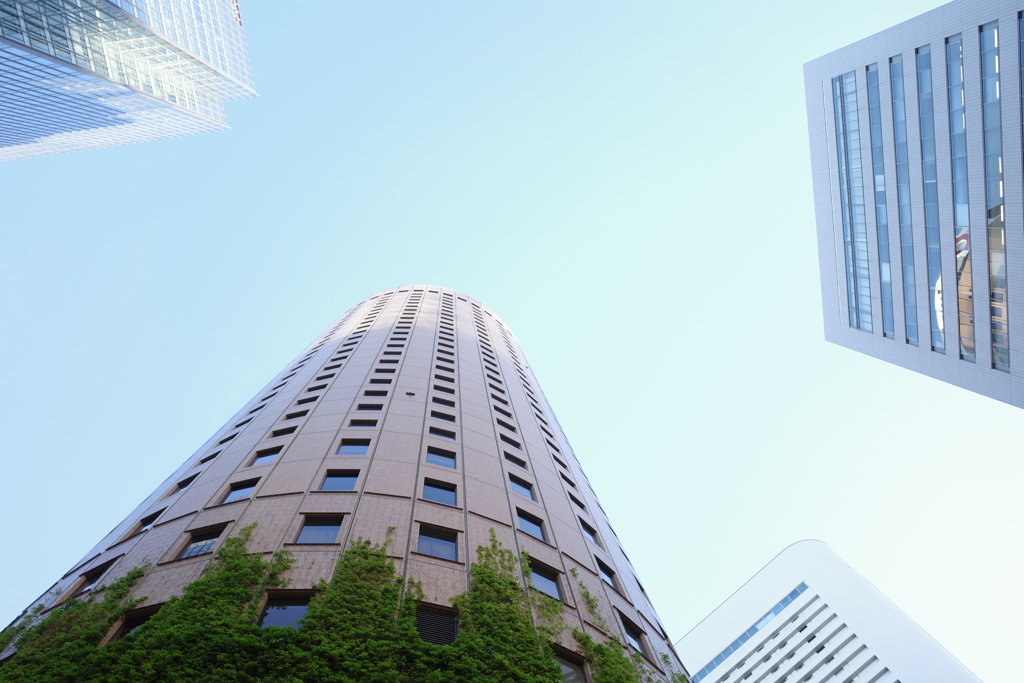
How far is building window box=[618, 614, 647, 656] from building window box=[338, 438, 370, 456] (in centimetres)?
1184

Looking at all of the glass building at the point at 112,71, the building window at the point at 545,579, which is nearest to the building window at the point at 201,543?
the building window at the point at 545,579

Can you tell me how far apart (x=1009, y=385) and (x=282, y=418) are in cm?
4234

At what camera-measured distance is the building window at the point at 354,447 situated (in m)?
25.9

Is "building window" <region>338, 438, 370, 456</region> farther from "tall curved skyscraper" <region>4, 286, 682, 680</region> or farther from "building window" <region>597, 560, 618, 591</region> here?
"building window" <region>597, 560, 618, 591</region>

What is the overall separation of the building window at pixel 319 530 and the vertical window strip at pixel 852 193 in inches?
1870

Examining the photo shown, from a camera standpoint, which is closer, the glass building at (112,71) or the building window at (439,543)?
the building window at (439,543)

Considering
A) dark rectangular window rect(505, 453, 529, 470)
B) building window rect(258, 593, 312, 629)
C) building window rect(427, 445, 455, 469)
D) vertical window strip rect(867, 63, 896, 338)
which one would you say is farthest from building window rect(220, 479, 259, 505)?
vertical window strip rect(867, 63, 896, 338)

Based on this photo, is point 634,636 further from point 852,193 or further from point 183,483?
point 852,193

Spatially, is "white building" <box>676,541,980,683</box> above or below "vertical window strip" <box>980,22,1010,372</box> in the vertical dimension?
below

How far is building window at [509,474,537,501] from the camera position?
26.9 m

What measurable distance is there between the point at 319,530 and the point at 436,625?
5451 mm

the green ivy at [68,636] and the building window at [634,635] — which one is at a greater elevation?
the green ivy at [68,636]

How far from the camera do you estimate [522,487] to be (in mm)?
27688

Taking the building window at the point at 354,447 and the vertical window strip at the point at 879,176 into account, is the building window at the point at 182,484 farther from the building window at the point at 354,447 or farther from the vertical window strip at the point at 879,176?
the vertical window strip at the point at 879,176
